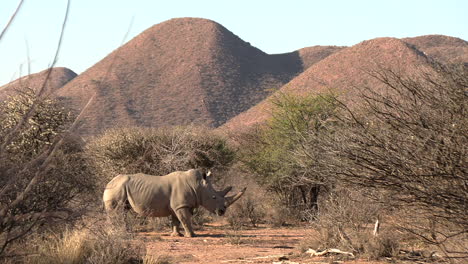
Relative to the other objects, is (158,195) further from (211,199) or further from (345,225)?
(345,225)

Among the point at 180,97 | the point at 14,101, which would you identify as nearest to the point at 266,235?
the point at 14,101

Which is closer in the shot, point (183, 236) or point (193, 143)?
point (183, 236)

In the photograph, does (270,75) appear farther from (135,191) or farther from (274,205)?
(135,191)

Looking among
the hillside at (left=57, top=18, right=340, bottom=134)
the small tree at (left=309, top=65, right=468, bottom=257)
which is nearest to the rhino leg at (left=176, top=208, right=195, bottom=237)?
the small tree at (left=309, top=65, right=468, bottom=257)

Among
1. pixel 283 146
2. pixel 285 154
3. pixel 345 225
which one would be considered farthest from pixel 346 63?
pixel 345 225

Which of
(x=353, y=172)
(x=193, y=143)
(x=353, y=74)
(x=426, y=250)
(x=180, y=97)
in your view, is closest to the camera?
(x=353, y=172)

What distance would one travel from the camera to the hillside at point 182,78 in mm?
73562

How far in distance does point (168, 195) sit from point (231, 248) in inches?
110

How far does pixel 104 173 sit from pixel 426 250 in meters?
11.7

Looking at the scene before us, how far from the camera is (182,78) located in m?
83.6

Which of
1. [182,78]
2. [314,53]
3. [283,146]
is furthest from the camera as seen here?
[314,53]

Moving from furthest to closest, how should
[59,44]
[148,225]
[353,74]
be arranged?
[353,74]
[148,225]
[59,44]

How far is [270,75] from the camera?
9388 cm

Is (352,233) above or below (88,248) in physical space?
below
